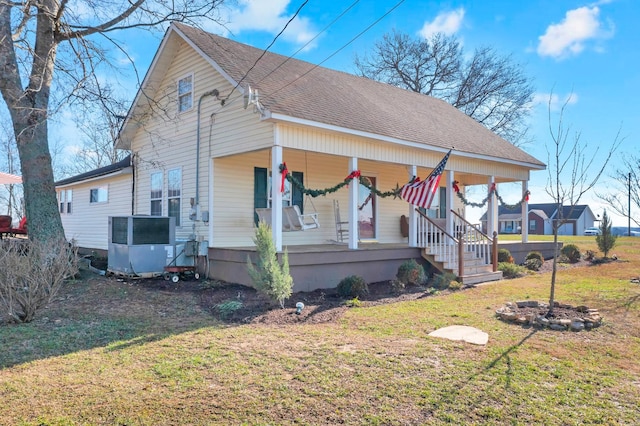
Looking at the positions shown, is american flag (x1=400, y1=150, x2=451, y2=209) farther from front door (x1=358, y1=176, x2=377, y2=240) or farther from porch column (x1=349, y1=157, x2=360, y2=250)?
front door (x1=358, y1=176, x2=377, y2=240)

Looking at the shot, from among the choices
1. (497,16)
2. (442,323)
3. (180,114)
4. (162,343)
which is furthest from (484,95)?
(162,343)

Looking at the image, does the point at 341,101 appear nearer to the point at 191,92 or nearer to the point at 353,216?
the point at 353,216

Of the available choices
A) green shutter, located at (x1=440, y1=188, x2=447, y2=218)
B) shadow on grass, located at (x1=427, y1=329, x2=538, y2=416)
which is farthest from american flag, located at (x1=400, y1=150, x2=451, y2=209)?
green shutter, located at (x1=440, y1=188, x2=447, y2=218)

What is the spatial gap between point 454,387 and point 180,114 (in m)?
10.1

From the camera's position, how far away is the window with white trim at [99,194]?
15312mm

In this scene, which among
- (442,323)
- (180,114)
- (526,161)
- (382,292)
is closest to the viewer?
(442,323)

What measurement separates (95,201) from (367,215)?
959 cm

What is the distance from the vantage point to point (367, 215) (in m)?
13.8

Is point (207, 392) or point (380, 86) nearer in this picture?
point (207, 392)

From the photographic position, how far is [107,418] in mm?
3297

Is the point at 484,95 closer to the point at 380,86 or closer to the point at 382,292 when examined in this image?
the point at 380,86

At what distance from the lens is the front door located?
13586 mm

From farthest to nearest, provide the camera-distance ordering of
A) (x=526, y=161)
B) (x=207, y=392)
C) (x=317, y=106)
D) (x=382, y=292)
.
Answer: (x=526, y=161) < (x=317, y=106) < (x=382, y=292) < (x=207, y=392)

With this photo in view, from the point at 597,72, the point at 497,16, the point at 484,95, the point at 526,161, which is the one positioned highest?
the point at 484,95
